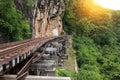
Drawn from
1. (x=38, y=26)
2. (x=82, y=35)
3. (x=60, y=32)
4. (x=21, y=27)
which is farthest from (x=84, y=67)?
(x=82, y=35)

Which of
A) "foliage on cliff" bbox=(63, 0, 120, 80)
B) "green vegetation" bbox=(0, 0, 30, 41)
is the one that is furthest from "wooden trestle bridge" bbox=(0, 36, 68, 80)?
"foliage on cliff" bbox=(63, 0, 120, 80)

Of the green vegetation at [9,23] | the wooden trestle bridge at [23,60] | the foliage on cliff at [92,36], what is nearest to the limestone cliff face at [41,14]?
the green vegetation at [9,23]

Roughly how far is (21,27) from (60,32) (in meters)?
20.0

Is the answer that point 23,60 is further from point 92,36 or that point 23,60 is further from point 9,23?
point 92,36

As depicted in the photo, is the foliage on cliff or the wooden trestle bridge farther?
the foliage on cliff

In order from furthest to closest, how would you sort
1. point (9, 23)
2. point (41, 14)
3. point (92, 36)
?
point (92, 36)
point (41, 14)
point (9, 23)

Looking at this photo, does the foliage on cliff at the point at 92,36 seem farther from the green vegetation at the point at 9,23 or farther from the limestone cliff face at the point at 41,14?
the green vegetation at the point at 9,23

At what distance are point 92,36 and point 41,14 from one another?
1997 centimetres

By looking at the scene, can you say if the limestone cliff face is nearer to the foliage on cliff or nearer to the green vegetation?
the green vegetation

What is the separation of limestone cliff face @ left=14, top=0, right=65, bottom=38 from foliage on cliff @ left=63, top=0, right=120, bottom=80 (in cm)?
429

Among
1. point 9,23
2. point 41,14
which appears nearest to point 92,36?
point 41,14

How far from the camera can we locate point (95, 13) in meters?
56.3

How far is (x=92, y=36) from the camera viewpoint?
5041 centimetres

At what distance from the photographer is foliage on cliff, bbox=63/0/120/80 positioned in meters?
34.8
